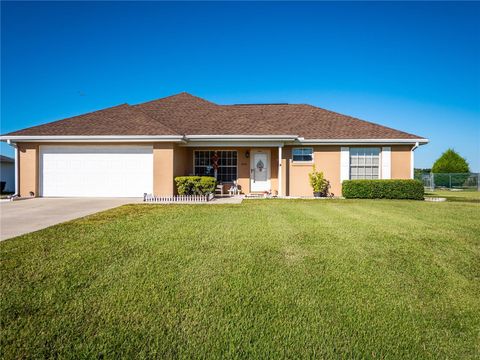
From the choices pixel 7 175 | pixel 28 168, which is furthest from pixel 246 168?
pixel 7 175

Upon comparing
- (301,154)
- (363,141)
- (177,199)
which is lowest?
(177,199)

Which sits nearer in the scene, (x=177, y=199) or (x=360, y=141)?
Result: (x=177, y=199)

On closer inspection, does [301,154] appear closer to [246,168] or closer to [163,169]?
[246,168]

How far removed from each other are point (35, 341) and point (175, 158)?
11181 mm

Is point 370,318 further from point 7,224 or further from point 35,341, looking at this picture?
point 7,224

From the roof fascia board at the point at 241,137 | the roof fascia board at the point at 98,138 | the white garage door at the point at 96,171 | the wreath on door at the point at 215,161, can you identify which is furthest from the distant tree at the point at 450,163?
the white garage door at the point at 96,171

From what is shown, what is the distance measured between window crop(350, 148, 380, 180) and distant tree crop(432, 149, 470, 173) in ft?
75.8

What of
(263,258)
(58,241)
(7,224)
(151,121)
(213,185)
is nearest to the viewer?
(263,258)

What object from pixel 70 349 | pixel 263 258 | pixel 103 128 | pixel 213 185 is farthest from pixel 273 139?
pixel 70 349

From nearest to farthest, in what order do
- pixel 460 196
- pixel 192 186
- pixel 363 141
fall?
pixel 192 186, pixel 363 141, pixel 460 196

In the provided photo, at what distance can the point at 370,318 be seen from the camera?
2.99 m

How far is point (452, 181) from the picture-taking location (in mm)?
29062

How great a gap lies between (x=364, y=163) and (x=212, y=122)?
28.3 feet

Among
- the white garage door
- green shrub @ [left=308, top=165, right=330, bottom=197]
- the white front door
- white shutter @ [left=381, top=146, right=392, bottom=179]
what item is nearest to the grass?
white shutter @ [left=381, top=146, right=392, bottom=179]
